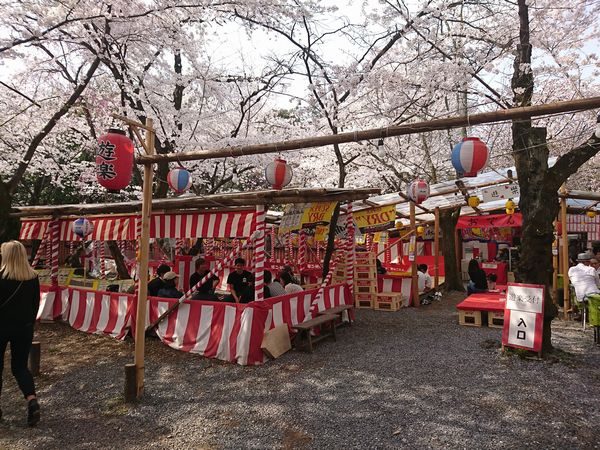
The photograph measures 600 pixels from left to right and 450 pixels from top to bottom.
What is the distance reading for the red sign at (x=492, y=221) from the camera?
15366 millimetres

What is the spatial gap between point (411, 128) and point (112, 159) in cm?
397

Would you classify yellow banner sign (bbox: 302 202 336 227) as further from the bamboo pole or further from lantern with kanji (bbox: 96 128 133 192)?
lantern with kanji (bbox: 96 128 133 192)

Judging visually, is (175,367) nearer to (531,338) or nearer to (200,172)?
(531,338)

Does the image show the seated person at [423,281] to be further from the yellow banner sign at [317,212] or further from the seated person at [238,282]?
the seated person at [238,282]

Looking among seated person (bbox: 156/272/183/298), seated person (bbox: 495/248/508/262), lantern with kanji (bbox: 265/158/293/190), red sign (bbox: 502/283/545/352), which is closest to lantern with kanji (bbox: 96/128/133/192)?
lantern with kanji (bbox: 265/158/293/190)

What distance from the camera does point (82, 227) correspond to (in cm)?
945

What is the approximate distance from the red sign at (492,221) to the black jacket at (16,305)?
14682 millimetres

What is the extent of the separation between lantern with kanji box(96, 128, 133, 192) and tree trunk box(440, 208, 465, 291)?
11462 millimetres

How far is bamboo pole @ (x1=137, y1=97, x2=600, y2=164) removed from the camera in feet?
14.4

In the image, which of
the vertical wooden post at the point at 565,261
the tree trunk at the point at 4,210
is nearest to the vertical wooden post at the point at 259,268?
the tree trunk at the point at 4,210

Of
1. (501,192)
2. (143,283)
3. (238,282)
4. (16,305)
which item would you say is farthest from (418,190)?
(16,305)

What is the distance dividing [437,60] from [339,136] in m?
7.28

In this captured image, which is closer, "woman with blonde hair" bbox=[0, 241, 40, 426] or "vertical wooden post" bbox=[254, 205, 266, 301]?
"woman with blonde hair" bbox=[0, 241, 40, 426]

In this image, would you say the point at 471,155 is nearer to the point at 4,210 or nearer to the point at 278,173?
the point at 278,173
